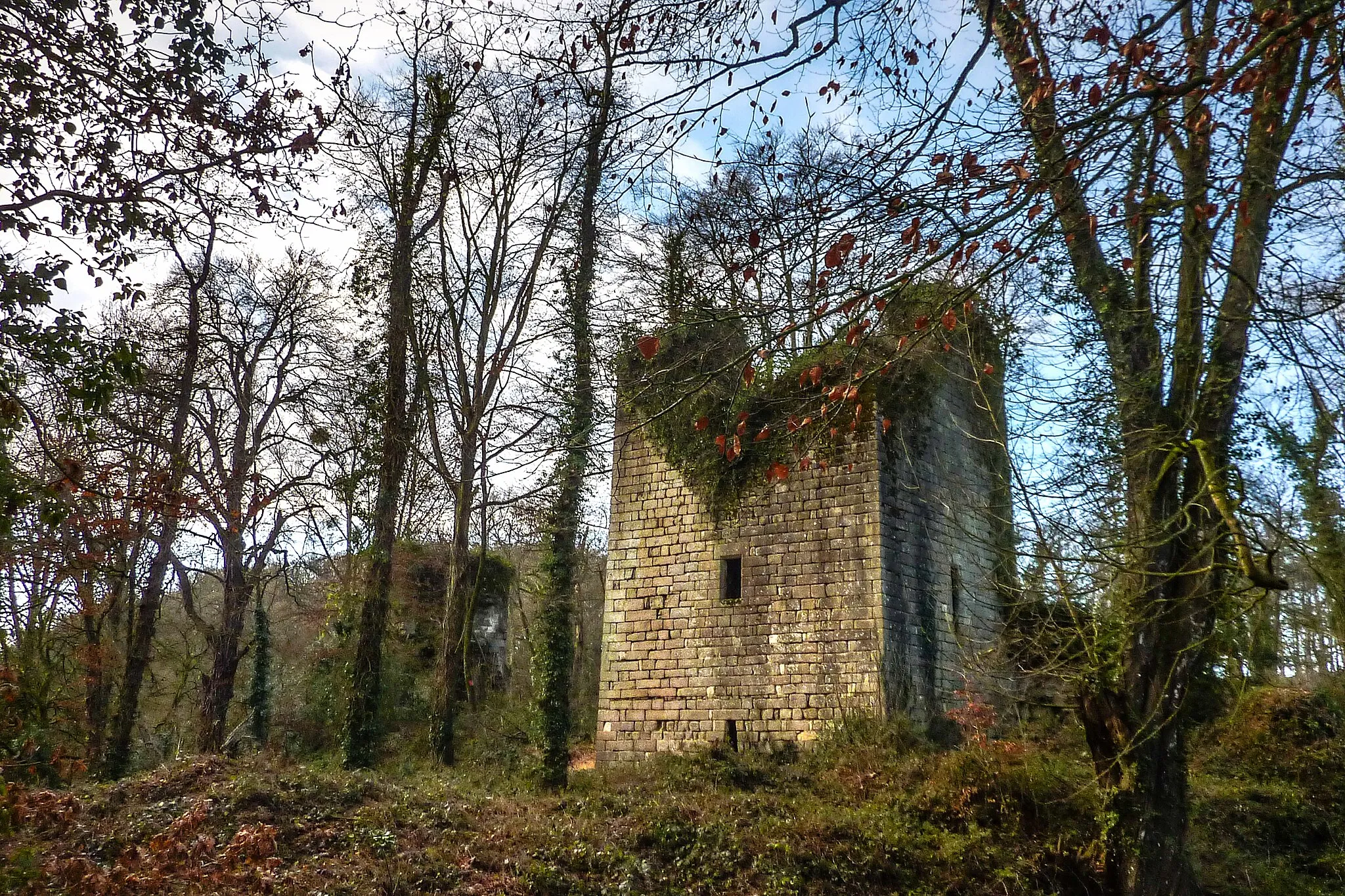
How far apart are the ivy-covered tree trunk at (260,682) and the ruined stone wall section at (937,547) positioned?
9918 millimetres

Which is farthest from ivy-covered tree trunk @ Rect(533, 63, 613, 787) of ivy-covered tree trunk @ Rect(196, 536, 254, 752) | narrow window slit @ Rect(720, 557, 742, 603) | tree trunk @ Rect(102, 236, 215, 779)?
tree trunk @ Rect(102, 236, 215, 779)

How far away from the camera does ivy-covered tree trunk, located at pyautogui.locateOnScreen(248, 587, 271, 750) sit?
14641 millimetres

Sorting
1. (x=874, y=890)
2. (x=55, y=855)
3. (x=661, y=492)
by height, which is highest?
(x=661, y=492)

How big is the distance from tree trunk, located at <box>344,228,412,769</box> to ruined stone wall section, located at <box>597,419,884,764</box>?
2868 millimetres

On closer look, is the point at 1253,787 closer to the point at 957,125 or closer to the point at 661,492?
the point at 661,492

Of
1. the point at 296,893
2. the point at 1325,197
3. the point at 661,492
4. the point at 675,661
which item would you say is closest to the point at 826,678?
the point at 675,661

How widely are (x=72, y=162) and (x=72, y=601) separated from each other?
7.74m

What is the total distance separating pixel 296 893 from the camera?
590 centimetres

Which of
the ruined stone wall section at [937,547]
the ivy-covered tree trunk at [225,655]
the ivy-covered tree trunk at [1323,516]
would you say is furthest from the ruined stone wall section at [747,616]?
the ivy-covered tree trunk at [1323,516]

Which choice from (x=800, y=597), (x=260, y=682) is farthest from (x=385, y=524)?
(x=800, y=597)

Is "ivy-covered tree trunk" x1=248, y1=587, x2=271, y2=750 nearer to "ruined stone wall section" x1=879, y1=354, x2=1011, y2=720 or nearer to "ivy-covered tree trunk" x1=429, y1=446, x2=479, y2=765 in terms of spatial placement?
"ivy-covered tree trunk" x1=429, y1=446, x2=479, y2=765

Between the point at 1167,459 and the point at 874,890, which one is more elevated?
the point at 1167,459

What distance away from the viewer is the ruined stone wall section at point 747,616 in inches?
415

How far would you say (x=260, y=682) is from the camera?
49.1 ft
